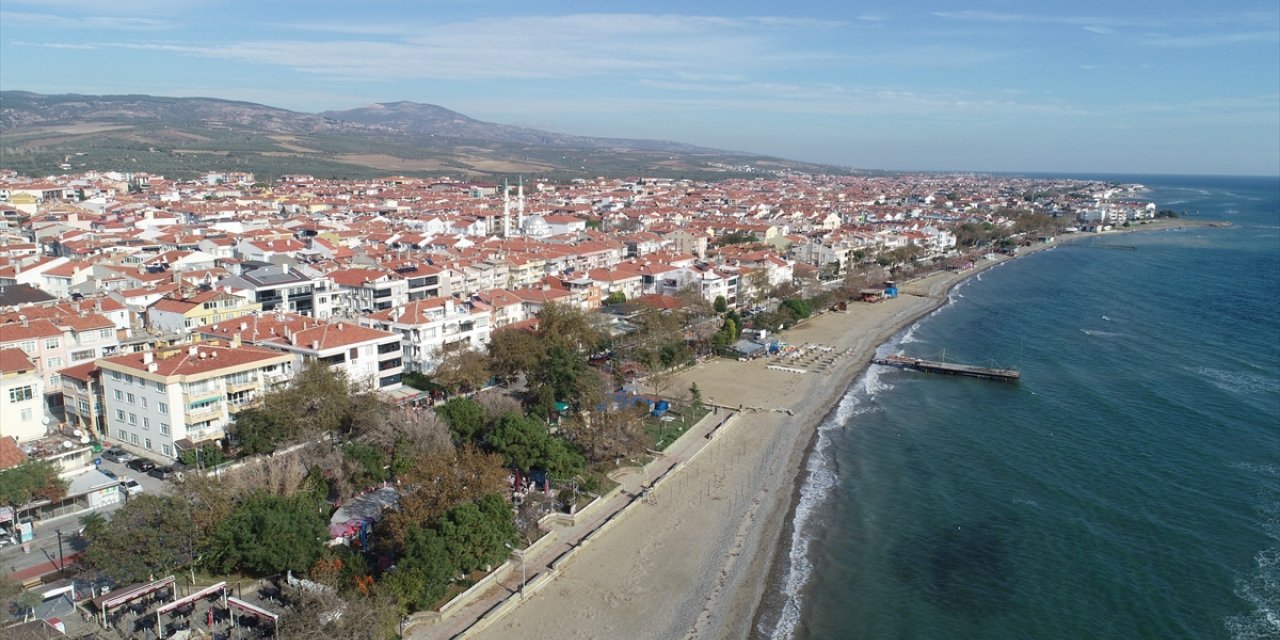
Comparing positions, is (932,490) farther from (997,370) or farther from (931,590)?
(997,370)

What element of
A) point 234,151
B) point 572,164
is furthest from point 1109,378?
point 572,164

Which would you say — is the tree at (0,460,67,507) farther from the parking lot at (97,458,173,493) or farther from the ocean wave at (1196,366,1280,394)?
the ocean wave at (1196,366,1280,394)

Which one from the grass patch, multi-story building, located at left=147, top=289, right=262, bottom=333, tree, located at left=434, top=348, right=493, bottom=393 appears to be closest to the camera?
the grass patch

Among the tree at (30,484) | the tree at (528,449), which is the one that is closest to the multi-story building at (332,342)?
the tree at (528,449)

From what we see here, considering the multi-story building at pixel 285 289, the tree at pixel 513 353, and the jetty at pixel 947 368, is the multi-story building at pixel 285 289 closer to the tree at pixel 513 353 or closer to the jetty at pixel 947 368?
the tree at pixel 513 353

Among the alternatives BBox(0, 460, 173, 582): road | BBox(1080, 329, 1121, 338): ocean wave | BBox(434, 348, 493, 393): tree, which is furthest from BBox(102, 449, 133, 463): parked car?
BBox(1080, 329, 1121, 338): ocean wave

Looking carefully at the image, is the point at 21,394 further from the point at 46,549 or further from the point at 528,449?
the point at 528,449

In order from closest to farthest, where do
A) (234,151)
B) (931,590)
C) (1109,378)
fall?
(931,590)
(1109,378)
(234,151)
